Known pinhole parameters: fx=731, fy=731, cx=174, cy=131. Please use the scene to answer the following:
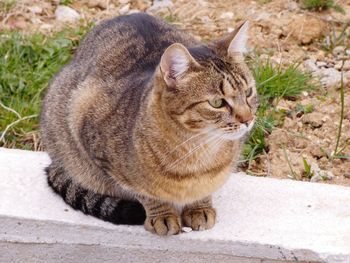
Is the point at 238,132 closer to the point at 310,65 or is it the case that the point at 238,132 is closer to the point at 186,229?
the point at 186,229

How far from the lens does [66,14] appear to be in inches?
168

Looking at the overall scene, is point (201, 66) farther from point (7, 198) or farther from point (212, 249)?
point (7, 198)

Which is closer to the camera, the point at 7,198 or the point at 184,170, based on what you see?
the point at 184,170

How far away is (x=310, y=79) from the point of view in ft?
11.9

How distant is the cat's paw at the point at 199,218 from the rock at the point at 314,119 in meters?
0.83

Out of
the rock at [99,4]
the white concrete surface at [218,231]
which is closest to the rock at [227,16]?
the rock at [99,4]

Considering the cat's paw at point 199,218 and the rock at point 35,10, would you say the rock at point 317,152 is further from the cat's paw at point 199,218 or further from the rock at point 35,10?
the rock at point 35,10

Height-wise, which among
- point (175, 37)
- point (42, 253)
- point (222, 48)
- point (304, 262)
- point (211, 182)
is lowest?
point (42, 253)

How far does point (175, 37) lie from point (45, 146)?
2.45 ft

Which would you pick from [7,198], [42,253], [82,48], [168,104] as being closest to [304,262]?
[168,104]

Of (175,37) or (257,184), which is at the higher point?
(175,37)

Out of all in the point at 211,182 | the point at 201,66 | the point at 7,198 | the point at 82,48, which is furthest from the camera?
the point at 82,48

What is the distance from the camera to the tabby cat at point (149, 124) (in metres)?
2.52

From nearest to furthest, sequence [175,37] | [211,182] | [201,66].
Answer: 1. [201,66]
2. [211,182]
3. [175,37]
